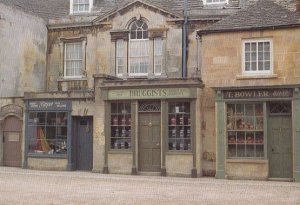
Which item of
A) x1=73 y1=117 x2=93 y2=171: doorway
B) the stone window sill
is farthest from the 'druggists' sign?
the stone window sill

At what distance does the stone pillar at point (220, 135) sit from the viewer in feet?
65.1

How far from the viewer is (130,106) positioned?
21.4 m

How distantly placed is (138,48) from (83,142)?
5789 mm

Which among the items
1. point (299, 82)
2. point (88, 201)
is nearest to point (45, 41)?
point (299, 82)

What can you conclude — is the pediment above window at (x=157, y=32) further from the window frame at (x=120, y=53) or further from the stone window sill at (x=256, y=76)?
the stone window sill at (x=256, y=76)

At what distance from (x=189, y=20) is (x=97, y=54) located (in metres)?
5.01

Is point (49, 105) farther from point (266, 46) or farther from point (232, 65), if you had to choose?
point (266, 46)

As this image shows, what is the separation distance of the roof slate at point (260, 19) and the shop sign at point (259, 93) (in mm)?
2554

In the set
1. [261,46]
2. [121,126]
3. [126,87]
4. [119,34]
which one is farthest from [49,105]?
[261,46]

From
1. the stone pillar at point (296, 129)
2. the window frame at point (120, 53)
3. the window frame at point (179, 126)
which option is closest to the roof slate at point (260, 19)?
the stone pillar at point (296, 129)

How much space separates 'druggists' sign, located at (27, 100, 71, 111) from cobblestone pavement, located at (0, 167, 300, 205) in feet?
10.6

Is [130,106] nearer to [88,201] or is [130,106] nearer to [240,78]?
[240,78]

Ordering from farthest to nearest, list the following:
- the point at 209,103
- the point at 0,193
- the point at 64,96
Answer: the point at 64,96, the point at 209,103, the point at 0,193

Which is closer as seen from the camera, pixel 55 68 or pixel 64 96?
pixel 64 96
